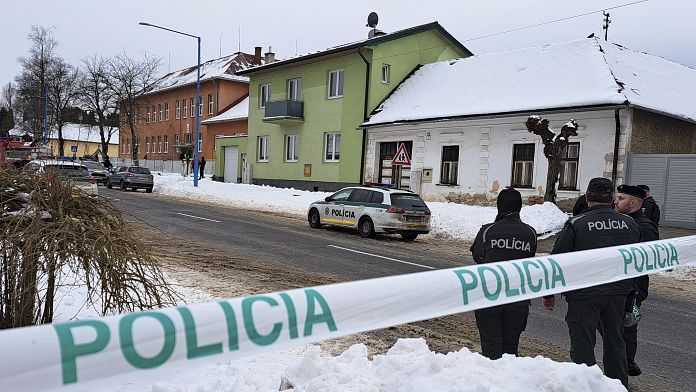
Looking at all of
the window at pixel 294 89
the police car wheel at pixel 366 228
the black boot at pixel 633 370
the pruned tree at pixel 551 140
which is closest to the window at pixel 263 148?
the window at pixel 294 89

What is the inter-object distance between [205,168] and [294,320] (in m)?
44.3

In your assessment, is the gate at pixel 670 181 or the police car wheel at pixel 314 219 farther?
the gate at pixel 670 181

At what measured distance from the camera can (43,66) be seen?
58844 millimetres

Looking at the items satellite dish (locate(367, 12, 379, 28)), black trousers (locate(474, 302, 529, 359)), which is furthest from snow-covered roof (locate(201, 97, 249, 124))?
black trousers (locate(474, 302, 529, 359))

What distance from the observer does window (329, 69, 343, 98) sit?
99.8ft

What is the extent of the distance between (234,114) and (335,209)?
3098 cm

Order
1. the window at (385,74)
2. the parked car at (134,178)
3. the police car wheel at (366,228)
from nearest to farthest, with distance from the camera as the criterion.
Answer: the police car wheel at (366,228), the window at (385,74), the parked car at (134,178)

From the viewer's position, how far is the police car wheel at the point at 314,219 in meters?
16.8

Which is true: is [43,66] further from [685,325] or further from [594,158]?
[685,325]

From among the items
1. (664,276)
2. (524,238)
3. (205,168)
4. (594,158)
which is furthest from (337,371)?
(205,168)

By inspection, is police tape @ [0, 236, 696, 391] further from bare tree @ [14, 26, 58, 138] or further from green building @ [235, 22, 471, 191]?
bare tree @ [14, 26, 58, 138]

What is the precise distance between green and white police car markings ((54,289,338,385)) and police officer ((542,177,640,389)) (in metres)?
2.55

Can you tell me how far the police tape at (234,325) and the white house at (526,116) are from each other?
57.5ft

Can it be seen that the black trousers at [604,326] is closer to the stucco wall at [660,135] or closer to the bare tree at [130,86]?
the stucco wall at [660,135]
